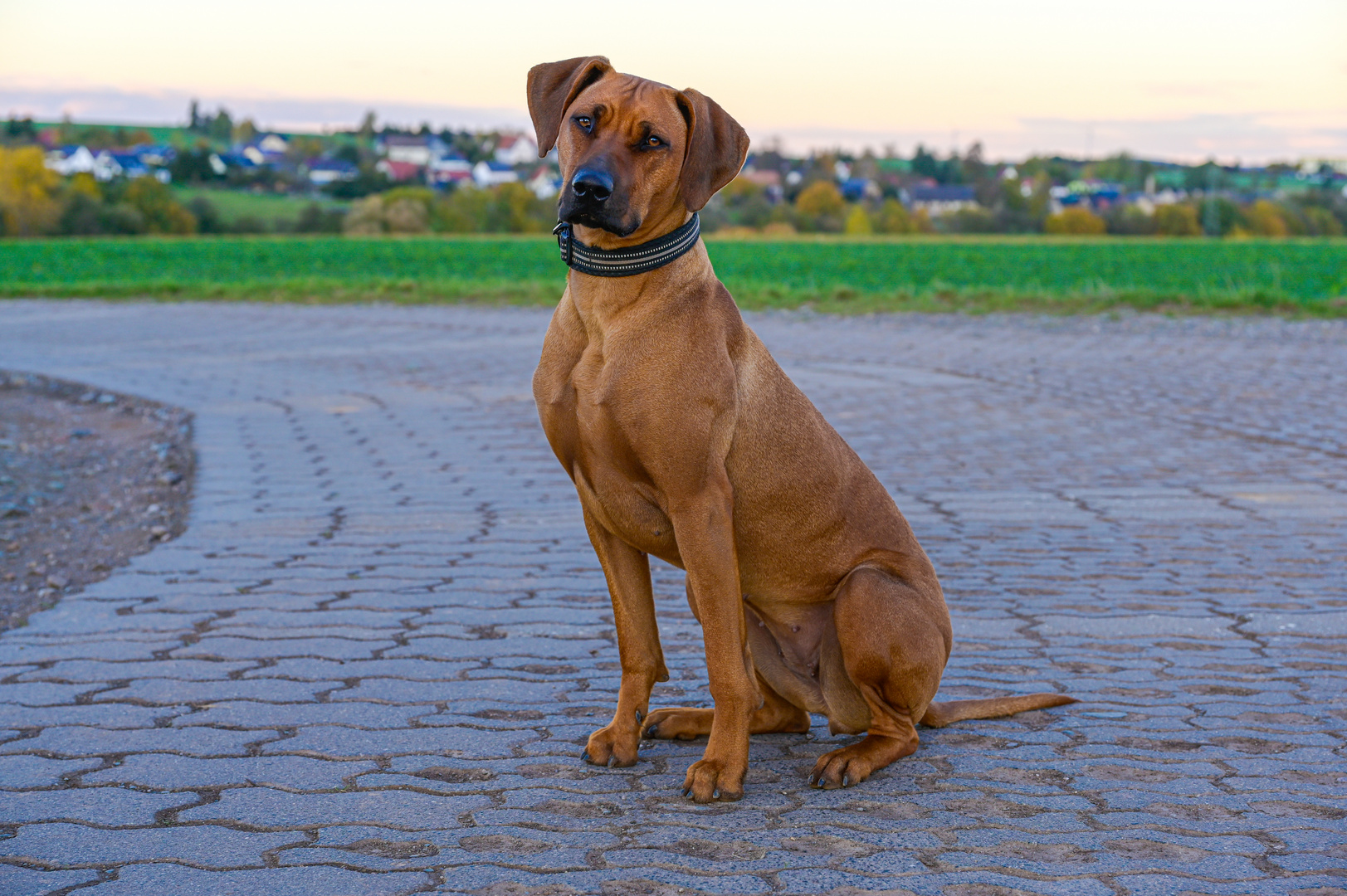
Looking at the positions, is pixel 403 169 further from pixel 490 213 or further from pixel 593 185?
pixel 593 185

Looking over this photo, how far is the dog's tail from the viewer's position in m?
3.62

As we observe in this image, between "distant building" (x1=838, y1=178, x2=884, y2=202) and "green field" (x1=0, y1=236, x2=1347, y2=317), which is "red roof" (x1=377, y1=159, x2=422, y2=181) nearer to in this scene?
"distant building" (x1=838, y1=178, x2=884, y2=202)

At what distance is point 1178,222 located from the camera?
81438 mm

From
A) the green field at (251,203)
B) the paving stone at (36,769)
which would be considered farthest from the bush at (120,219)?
the paving stone at (36,769)

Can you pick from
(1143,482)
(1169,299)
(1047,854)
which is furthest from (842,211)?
(1047,854)

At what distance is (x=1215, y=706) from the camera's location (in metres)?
3.86

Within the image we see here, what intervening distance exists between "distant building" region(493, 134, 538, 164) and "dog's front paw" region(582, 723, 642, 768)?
155905 millimetres

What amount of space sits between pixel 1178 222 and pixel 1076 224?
22.3 ft

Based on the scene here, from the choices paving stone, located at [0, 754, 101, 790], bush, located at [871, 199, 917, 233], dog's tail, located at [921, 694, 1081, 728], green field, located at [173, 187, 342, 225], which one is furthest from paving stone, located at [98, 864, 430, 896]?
bush, located at [871, 199, 917, 233]

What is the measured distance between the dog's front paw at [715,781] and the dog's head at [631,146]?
1.44 meters

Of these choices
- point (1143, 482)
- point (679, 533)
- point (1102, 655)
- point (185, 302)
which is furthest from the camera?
point (185, 302)

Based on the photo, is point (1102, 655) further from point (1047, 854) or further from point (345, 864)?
point (345, 864)

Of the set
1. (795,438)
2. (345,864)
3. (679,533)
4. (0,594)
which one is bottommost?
(0,594)

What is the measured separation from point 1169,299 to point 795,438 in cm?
2006
